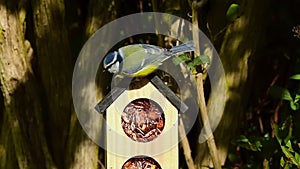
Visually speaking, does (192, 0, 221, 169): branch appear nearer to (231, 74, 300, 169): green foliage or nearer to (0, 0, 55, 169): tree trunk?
(231, 74, 300, 169): green foliage

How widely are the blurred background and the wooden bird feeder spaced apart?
498 mm

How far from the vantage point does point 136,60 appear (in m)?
1.87

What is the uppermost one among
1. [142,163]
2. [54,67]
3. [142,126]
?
[54,67]

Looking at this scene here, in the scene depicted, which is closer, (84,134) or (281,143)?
(281,143)

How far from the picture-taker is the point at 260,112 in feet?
9.82

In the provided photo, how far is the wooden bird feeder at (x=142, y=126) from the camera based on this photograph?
77.1 inches

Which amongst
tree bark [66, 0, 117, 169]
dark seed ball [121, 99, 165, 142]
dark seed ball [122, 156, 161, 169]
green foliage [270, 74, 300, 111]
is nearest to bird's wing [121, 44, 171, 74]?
dark seed ball [121, 99, 165, 142]

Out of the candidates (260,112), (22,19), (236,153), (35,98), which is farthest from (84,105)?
(260,112)

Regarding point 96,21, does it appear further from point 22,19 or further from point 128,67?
point 128,67

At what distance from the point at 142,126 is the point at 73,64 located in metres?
0.83

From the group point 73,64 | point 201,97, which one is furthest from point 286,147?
point 73,64

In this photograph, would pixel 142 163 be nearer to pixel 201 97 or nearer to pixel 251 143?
pixel 201 97

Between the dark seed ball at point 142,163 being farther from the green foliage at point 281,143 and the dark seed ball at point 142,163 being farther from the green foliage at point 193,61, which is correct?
the green foliage at point 281,143

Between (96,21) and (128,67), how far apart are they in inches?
31.6
